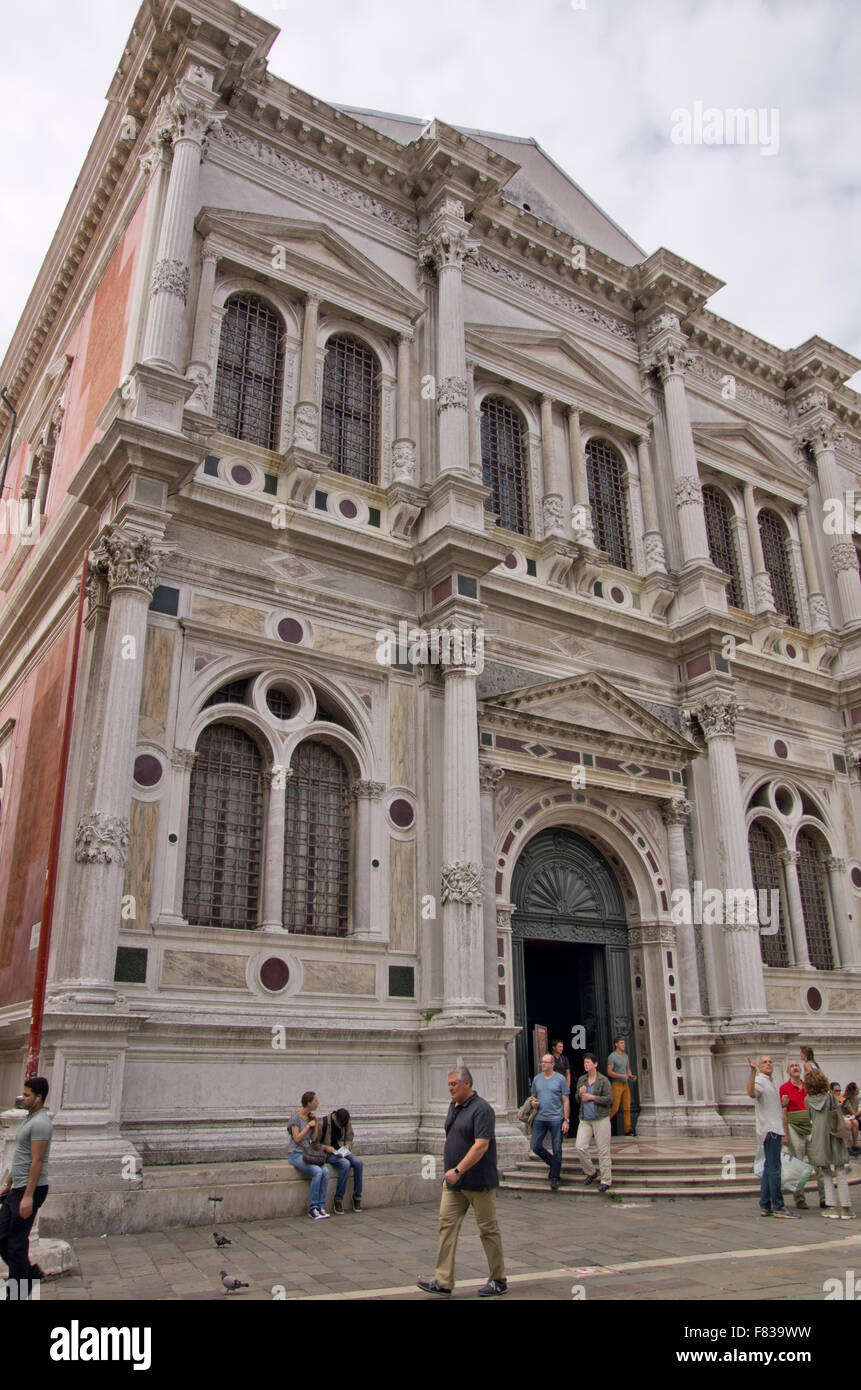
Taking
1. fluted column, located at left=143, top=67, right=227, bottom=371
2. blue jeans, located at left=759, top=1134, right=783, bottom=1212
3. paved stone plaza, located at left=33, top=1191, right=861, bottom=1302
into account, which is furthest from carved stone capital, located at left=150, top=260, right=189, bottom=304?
blue jeans, located at left=759, top=1134, right=783, bottom=1212

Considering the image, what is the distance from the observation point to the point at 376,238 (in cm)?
1873

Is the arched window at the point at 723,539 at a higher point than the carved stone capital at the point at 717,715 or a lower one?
higher

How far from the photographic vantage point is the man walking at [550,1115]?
12867 millimetres

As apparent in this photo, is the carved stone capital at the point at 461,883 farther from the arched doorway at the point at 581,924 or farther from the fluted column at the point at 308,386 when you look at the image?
the fluted column at the point at 308,386

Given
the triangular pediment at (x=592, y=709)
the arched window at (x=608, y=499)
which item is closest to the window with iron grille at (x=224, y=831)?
the triangular pediment at (x=592, y=709)

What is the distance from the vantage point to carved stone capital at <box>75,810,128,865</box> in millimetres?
11992

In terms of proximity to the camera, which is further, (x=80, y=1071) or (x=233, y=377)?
(x=233, y=377)

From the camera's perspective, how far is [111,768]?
12.4m

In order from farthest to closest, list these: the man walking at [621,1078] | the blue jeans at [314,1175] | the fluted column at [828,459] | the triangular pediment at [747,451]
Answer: the fluted column at [828,459], the triangular pediment at [747,451], the man walking at [621,1078], the blue jeans at [314,1175]

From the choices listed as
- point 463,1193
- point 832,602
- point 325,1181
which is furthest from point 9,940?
point 832,602

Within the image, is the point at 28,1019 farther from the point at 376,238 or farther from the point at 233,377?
the point at 376,238

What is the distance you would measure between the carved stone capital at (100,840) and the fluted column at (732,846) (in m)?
10.4

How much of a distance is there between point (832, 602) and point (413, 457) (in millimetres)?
11249

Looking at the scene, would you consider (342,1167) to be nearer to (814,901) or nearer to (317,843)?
(317,843)
